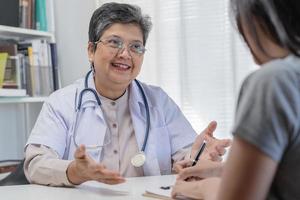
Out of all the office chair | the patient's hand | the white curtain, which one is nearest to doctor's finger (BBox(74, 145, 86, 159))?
the patient's hand

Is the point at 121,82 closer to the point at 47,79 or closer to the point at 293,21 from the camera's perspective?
the point at 47,79

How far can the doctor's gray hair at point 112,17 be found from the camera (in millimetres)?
1766

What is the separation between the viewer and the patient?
507 mm

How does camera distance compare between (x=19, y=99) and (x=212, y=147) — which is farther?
(x=19, y=99)

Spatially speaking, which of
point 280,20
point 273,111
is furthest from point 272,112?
point 280,20

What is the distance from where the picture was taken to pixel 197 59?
7.48ft

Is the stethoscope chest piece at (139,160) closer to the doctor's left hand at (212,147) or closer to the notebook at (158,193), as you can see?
the doctor's left hand at (212,147)

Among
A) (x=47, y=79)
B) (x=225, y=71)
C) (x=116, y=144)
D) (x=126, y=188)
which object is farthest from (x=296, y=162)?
(x=47, y=79)

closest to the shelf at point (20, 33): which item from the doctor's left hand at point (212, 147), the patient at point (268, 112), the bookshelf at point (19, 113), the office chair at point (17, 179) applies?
the bookshelf at point (19, 113)

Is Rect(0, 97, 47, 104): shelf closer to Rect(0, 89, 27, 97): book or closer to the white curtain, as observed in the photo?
Rect(0, 89, 27, 97): book

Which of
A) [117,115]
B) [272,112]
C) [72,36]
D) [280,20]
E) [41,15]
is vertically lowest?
[117,115]

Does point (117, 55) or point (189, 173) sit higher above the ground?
point (117, 55)

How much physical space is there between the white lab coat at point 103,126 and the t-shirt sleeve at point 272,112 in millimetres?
1172

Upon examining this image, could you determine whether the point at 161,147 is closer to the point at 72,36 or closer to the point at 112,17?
the point at 112,17
